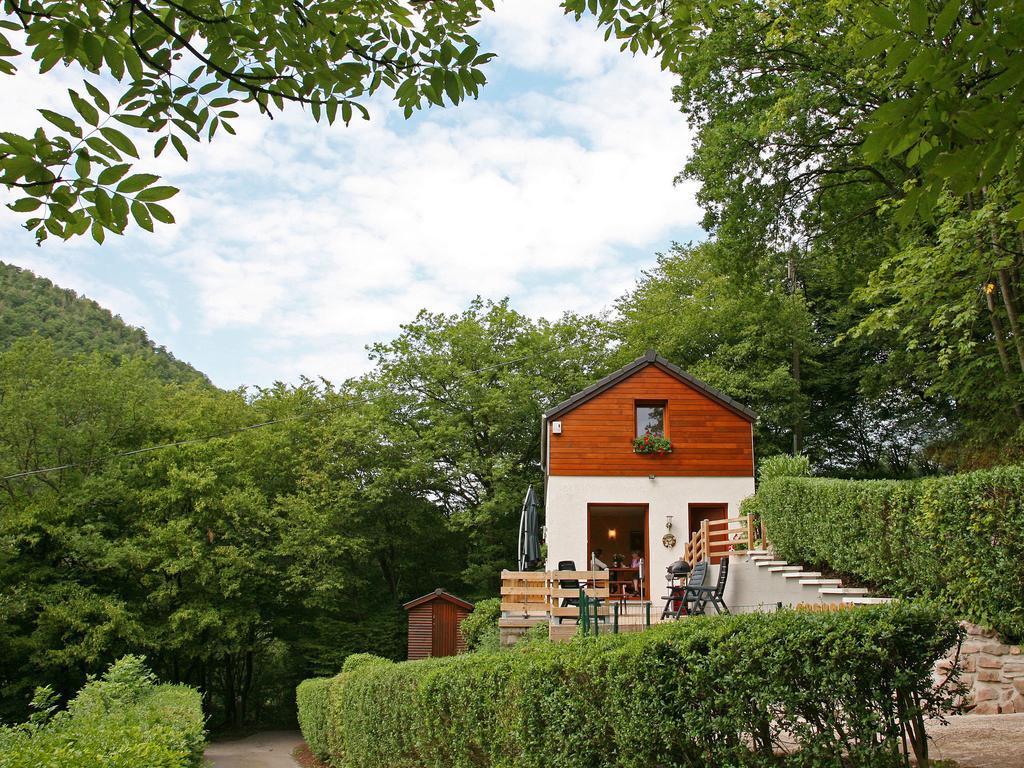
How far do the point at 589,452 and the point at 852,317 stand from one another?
11286 mm

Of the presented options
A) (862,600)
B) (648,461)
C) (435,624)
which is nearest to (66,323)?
(435,624)

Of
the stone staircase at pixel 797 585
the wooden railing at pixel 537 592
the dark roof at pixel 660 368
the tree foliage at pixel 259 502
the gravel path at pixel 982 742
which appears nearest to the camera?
the gravel path at pixel 982 742

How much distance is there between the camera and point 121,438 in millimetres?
26016

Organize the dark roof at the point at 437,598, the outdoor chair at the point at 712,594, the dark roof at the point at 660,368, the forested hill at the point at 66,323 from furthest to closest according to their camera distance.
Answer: the forested hill at the point at 66,323 → the dark roof at the point at 437,598 → the dark roof at the point at 660,368 → the outdoor chair at the point at 712,594

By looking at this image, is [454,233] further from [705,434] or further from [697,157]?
[705,434]

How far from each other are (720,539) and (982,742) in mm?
12382

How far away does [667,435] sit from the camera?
20.0 metres

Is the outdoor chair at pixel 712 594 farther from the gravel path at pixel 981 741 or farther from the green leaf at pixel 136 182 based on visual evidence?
the green leaf at pixel 136 182

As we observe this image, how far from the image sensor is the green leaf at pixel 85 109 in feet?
8.09

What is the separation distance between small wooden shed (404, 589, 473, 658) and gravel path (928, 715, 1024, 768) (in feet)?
60.8

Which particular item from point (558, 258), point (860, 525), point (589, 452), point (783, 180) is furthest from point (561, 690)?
point (558, 258)

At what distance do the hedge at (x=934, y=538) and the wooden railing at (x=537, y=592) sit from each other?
3528 millimetres

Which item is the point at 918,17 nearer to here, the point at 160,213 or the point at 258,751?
the point at 160,213

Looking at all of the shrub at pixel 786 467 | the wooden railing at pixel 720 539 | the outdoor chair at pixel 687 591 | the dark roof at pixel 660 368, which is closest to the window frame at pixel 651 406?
the dark roof at pixel 660 368
